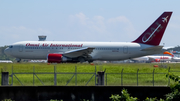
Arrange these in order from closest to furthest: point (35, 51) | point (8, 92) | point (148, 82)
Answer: point (8, 92) → point (148, 82) → point (35, 51)

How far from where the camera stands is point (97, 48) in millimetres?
46500

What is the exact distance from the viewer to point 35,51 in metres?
45.7

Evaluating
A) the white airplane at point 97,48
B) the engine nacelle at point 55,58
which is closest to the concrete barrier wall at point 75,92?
the engine nacelle at point 55,58

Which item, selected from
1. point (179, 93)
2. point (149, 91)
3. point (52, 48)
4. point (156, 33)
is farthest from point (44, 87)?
point (156, 33)

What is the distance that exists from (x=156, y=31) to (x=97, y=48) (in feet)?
27.6

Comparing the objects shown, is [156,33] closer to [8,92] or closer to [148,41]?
[148,41]

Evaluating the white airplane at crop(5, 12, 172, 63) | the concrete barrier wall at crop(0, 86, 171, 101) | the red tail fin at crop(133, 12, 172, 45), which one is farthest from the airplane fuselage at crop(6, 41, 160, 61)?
the concrete barrier wall at crop(0, 86, 171, 101)

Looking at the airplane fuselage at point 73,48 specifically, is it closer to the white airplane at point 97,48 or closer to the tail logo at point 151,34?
the white airplane at point 97,48

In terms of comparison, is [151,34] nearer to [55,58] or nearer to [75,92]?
[55,58]

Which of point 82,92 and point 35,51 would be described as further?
point 35,51

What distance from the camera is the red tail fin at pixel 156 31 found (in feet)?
152

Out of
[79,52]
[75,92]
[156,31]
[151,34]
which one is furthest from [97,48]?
[75,92]

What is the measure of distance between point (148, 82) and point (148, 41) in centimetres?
2374

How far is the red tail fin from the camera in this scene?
4631cm
